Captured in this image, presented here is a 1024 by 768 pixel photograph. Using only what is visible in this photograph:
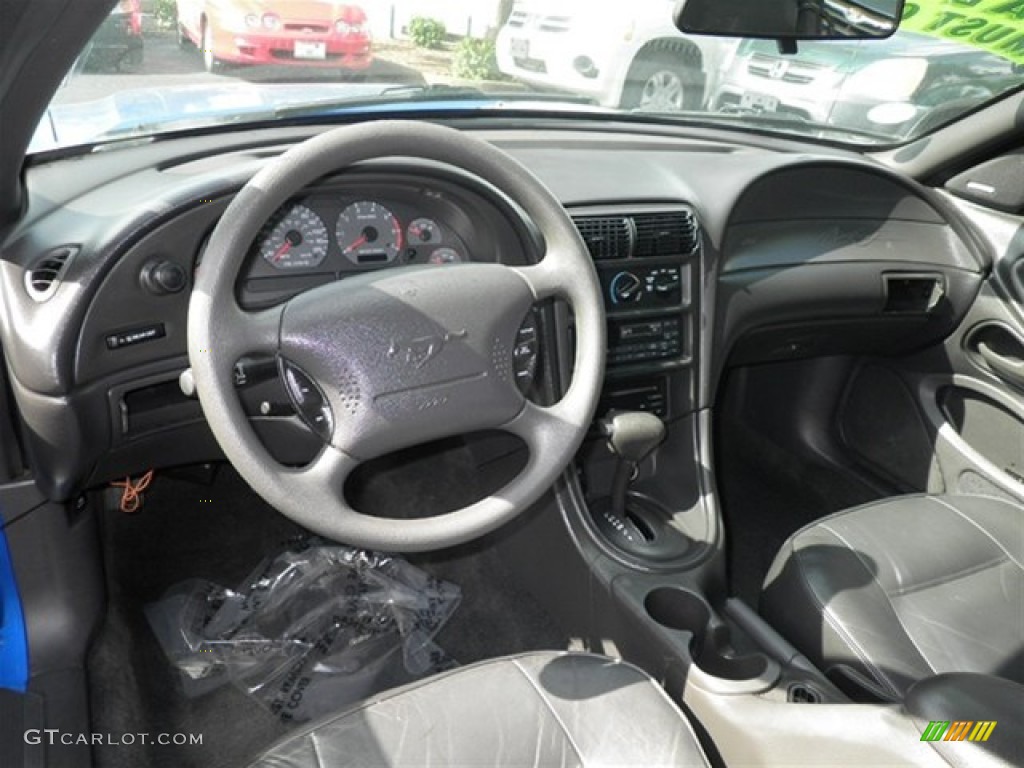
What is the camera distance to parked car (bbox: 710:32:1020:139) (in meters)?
2.62

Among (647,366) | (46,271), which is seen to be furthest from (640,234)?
(46,271)

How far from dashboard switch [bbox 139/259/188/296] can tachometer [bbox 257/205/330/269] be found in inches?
5.9

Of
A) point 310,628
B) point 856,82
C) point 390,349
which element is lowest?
point 310,628

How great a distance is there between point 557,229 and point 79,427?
831 mm

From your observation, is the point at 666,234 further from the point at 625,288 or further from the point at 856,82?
the point at 856,82

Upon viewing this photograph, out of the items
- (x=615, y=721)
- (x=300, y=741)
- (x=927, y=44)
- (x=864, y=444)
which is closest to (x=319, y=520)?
(x=300, y=741)

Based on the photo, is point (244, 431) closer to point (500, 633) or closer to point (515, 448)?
point (515, 448)

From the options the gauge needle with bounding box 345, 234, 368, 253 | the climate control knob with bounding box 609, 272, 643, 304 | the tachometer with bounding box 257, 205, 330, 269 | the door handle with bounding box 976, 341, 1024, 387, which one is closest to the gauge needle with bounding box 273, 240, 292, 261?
the tachometer with bounding box 257, 205, 330, 269

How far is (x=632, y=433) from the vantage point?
1.75m

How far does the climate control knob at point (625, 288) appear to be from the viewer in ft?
6.51

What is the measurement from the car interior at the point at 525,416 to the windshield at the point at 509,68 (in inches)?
2.1

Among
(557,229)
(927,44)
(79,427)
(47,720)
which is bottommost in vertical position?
(47,720)

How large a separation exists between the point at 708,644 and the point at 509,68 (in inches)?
54.6

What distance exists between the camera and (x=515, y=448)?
6.81 ft
